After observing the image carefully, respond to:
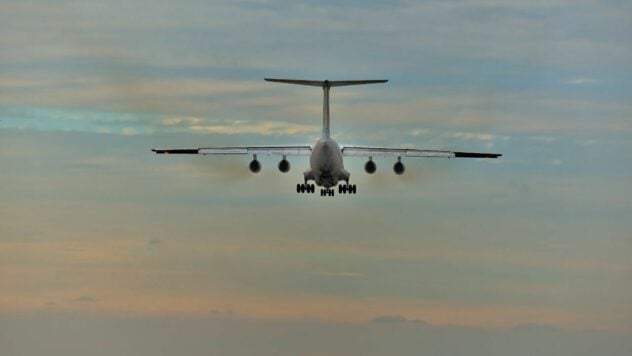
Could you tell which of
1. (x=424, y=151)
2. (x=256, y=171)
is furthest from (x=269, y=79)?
(x=424, y=151)

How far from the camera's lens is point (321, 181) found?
8950 cm

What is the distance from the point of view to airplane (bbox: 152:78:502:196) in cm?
8762

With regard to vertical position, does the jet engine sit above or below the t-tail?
below

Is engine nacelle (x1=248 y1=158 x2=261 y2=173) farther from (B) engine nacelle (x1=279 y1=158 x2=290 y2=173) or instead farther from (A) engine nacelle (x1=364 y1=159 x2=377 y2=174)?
(A) engine nacelle (x1=364 y1=159 x2=377 y2=174)

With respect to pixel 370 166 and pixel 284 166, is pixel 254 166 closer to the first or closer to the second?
pixel 284 166

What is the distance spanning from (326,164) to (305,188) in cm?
697

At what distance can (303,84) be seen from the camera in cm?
9631

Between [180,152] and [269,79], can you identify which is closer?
[269,79]

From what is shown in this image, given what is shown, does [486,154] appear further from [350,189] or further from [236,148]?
[236,148]

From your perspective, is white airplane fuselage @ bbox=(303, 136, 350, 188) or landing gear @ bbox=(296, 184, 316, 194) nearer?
white airplane fuselage @ bbox=(303, 136, 350, 188)

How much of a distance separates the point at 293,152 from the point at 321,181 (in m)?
6.64

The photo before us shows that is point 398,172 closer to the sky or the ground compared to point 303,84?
closer to the ground

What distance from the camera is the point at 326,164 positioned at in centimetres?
8750

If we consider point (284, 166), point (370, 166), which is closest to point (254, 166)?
point (284, 166)
